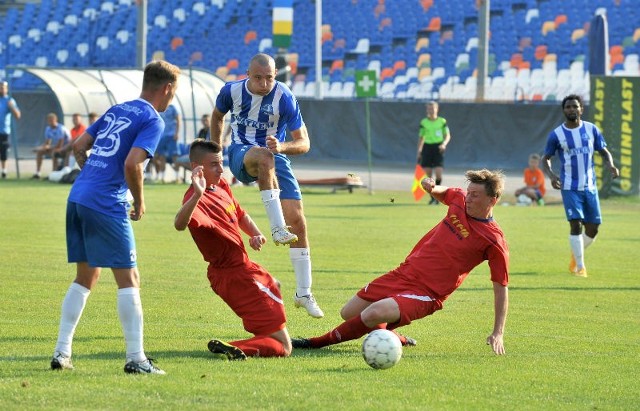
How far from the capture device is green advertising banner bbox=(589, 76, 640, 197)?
87.5 ft

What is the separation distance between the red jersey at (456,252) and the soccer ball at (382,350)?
0.83 metres

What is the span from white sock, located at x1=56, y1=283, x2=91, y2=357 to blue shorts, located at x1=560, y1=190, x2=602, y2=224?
8.73 m

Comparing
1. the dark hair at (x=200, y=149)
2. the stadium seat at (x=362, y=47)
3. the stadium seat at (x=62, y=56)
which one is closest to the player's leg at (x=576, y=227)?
the dark hair at (x=200, y=149)

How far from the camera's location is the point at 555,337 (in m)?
9.49

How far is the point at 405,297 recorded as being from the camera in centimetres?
841

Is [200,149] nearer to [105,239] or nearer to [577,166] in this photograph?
[105,239]

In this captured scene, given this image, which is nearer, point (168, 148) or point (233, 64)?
point (168, 148)

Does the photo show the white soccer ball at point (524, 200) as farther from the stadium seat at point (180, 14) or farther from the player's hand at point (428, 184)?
the stadium seat at point (180, 14)

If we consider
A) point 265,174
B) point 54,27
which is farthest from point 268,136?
point 54,27

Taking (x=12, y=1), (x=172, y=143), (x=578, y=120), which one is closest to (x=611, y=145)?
(x=172, y=143)

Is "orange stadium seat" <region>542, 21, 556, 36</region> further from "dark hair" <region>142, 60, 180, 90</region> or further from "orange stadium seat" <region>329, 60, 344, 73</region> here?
"dark hair" <region>142, 60, 180, 90</region>

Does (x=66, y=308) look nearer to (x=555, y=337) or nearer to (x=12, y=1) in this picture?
(x=555, y=337)

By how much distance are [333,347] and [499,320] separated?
1352 millimetres

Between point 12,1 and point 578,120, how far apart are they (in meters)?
49.0
